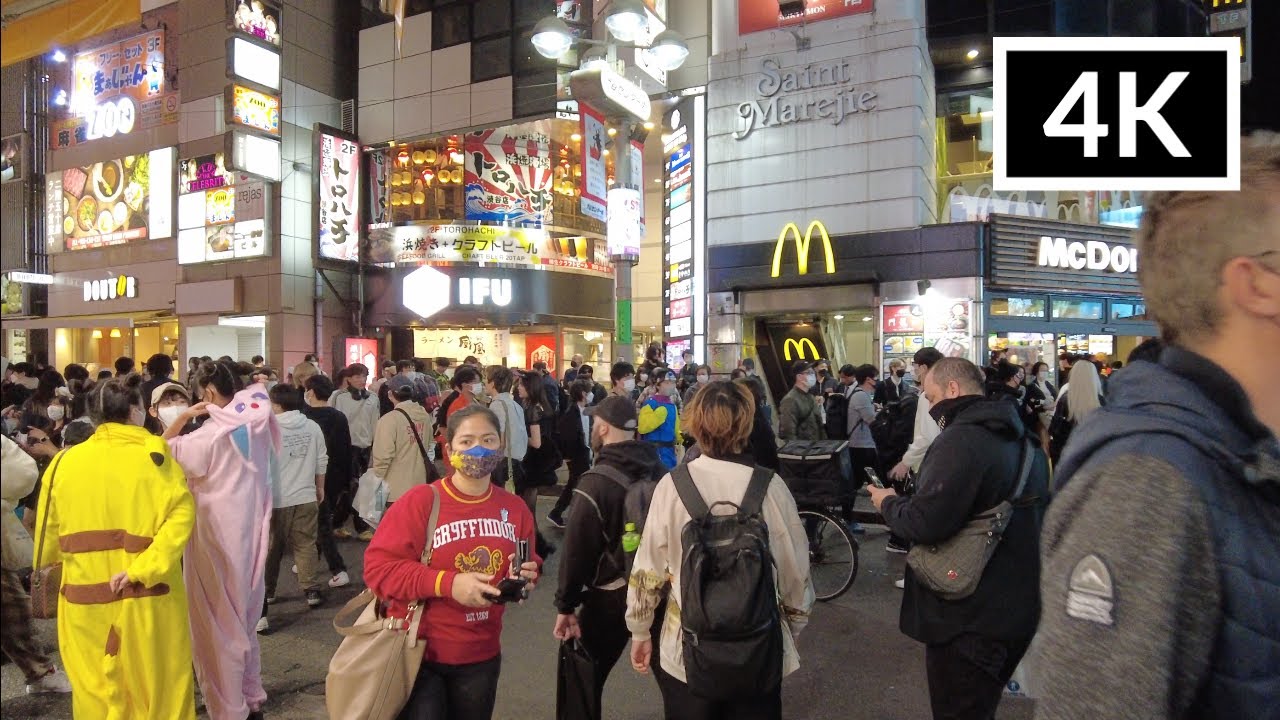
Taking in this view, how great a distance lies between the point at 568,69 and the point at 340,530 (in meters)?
15.3

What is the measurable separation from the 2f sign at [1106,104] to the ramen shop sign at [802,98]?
16.4 m

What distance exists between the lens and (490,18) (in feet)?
70.2

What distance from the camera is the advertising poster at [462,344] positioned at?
80.7 ft

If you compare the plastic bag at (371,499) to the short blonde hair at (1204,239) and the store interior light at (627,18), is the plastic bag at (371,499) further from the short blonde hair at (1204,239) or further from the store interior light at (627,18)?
the store interior light at (627,18)

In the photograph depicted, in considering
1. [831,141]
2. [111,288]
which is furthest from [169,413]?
[111,288]

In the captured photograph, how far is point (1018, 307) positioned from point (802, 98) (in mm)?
7283

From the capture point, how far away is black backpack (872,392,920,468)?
9625 millimetres

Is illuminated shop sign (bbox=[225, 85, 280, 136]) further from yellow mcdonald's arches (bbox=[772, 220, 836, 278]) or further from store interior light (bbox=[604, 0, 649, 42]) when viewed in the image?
yellow mcdonald's arches (bbox=[772, 220, 836, 278])

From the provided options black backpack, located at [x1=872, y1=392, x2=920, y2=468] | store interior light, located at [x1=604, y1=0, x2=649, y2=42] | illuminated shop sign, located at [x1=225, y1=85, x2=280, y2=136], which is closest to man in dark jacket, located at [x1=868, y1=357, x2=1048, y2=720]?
black backpack, located at [x1=872, y1=392, x2=920, y2=468]

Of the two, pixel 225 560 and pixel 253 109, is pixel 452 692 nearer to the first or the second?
pixel 225 560

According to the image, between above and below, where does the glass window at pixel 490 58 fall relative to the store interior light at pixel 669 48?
above

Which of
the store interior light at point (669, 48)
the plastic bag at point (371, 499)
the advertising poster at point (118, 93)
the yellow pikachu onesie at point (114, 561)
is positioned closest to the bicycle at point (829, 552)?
the plastic bag at point (371, 499)

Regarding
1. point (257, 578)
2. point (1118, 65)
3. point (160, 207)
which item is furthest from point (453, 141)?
point (1118, 65)

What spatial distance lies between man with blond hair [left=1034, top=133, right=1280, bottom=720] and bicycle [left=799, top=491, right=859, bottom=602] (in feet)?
19.5
